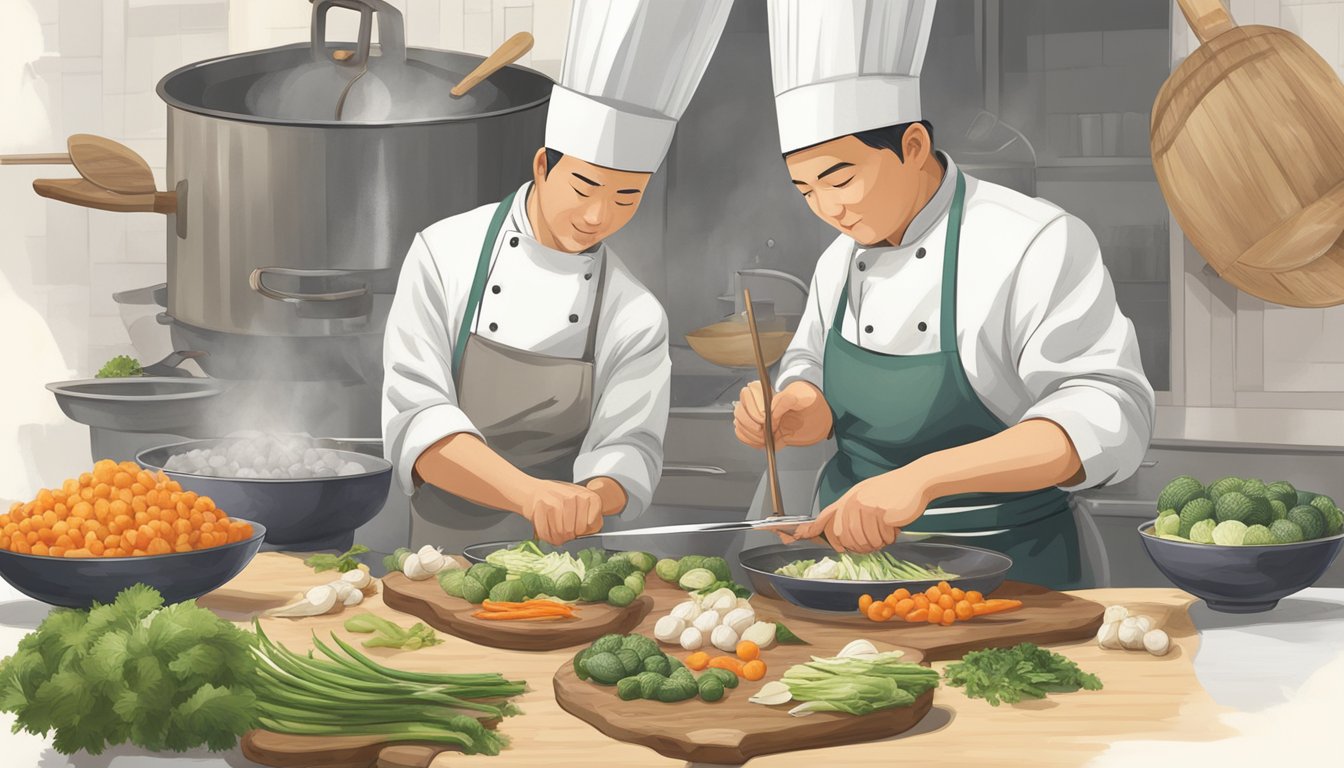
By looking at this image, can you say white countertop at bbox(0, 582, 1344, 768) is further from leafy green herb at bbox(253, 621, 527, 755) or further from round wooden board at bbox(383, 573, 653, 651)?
round wooden board at bbox(383, 573, 653, 651)

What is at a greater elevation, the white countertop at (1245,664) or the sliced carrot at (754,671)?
the sliced carrot at (754,671)

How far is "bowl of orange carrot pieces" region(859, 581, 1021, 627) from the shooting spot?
1510mm

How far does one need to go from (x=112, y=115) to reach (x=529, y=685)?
2231 mm

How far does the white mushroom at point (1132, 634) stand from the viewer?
4.78 ft

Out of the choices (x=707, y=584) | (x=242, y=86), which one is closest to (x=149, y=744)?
(x=707, y=584)

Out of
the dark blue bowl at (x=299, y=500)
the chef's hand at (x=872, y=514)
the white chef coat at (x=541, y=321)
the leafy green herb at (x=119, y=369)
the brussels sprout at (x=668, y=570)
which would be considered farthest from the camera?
the leafy green herb at (x=119, y=369)

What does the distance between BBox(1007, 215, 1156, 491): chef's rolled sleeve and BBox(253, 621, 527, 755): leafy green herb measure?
34.2 inches

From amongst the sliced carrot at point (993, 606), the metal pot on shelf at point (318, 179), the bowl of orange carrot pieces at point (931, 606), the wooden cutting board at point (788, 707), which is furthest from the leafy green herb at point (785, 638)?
the metal pot on shelf at point (318, 179)

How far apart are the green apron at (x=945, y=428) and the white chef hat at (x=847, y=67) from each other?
177 mm

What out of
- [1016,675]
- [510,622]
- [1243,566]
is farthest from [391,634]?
[1243,566]

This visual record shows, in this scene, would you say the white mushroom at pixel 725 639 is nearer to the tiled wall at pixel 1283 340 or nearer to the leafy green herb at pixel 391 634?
the leafy green herb at pixel 391 634

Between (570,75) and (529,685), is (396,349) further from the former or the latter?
(529,685)

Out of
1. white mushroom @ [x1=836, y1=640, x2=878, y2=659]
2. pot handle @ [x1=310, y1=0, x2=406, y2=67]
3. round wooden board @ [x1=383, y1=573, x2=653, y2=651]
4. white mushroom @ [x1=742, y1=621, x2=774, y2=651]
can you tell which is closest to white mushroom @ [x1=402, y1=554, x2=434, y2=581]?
round wooden board @ [x1=383, y1=573, x2=653, y2=651]

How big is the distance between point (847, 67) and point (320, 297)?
40.2 inches
